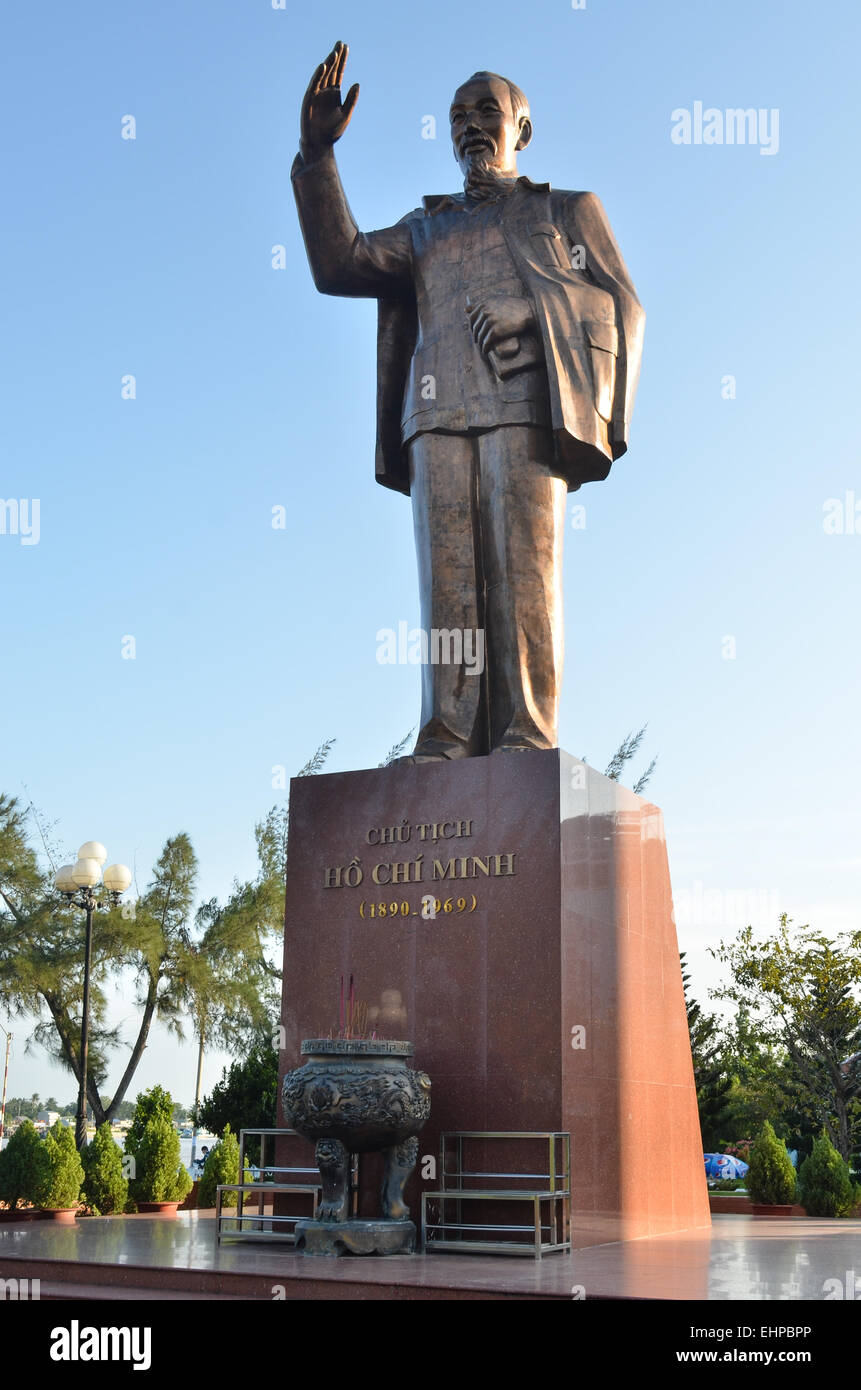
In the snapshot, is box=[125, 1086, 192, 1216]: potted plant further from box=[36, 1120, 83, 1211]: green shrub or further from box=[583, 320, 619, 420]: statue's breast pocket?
box=[583, 320, 619, 420]: statue's breast pocket

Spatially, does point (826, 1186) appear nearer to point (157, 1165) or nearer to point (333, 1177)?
point (157, 1165)

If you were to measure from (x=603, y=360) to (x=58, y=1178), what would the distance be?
23.3 feet

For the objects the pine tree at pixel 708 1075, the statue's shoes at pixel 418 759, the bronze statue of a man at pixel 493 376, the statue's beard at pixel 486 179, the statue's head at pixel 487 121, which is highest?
the statue's head at pixel 487 121

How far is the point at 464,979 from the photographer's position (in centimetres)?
728

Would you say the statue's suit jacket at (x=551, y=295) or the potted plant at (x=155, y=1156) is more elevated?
the statue's suit jacket at (x=551, y=295)

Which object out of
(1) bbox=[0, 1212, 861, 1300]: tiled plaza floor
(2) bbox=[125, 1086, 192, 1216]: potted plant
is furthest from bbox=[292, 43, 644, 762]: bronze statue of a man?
(2) bbox=[125, 1086, 192, 1216]: potted plant

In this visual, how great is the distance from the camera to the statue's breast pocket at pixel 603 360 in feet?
27.1

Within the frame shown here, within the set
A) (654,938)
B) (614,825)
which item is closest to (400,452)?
(614,825)

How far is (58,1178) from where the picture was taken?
403 inches

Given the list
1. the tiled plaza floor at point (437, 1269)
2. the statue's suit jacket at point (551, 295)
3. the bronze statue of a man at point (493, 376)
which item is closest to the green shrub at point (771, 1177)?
the tiled plaza floor at point (437, 1269)

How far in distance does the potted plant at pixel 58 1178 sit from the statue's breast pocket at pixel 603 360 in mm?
6693

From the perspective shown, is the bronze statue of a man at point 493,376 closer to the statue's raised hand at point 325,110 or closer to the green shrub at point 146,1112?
the statue's raised hand at point 325,110

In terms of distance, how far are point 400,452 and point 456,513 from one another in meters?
0.84
